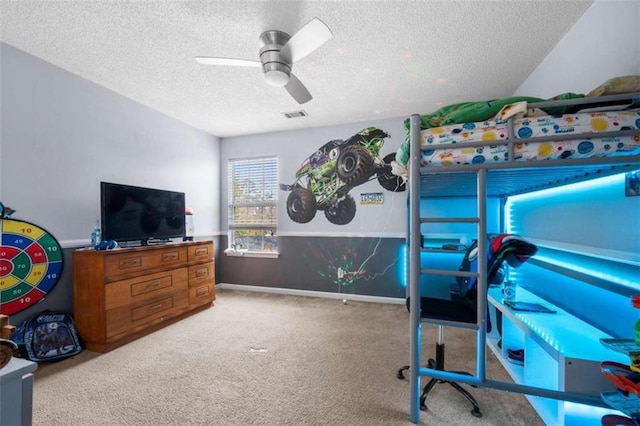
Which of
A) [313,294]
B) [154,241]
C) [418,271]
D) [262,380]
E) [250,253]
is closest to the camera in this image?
[418,271]

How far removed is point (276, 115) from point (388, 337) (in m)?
2.99

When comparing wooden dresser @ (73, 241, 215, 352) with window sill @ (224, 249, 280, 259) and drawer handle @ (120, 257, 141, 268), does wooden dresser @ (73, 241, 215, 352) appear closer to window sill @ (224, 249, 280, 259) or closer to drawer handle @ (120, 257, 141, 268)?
drawer handle @ (120, 257, 141, 268)

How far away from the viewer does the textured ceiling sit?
5.86 feet

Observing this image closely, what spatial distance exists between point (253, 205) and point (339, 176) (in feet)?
4.97

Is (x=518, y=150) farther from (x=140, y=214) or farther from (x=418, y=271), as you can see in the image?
(x=140, y=214)

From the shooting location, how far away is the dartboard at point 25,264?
2160mm

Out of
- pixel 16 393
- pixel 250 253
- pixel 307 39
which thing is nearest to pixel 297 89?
pixel 307 39

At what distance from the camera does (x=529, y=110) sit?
53.5 inches

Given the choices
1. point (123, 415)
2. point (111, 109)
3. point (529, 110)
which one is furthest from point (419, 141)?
point (111, 109)

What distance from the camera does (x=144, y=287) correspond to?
2.71m

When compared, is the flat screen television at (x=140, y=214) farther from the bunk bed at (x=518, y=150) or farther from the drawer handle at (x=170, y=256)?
the bunk bed at (x=518, y=150)

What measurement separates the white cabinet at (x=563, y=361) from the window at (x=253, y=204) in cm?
324

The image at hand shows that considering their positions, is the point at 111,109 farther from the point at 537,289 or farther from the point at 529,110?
the point at 537,289

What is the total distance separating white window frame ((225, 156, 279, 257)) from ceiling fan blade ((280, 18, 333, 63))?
98.8 inches
